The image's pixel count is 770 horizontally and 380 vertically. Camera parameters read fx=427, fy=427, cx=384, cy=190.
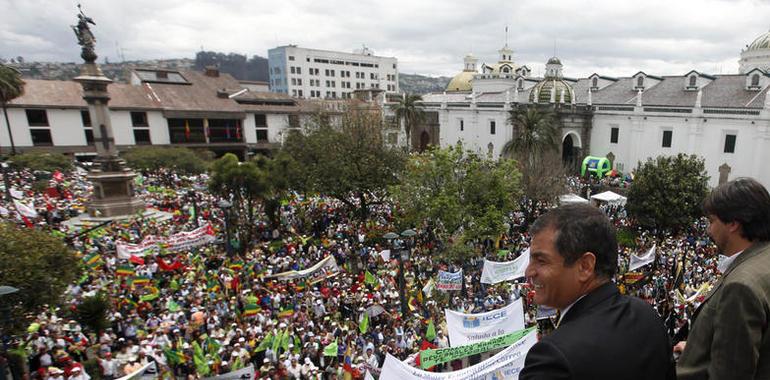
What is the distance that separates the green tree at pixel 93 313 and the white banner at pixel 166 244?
4227mm

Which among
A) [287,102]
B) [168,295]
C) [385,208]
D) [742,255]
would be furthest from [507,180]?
[287,102]

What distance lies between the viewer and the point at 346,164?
23.0 m

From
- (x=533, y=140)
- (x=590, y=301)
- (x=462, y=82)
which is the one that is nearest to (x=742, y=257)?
(x=590, y=301)

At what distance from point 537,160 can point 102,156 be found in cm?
2657

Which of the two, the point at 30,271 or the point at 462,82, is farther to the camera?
the point at 462,82

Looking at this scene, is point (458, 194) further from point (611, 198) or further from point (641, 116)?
point (641, 116)

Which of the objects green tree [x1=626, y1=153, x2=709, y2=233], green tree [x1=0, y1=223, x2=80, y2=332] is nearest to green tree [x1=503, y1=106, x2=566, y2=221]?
green tree [x1=626, y1=153, x2=709, y2=233]

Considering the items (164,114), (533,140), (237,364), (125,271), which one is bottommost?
(237,364)

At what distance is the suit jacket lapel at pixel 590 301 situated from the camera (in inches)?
79.0

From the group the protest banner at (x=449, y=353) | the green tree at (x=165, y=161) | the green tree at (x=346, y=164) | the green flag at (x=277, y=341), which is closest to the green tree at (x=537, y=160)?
the green tree at (x=346, y=164)

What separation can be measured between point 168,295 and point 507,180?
14576 millimetres

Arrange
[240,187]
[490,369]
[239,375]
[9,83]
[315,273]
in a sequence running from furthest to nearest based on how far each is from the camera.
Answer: [9,83] < [240,187] < [315,273] < [239,375] < [490,369]

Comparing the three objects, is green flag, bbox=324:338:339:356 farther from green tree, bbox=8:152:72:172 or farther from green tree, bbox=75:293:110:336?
green tree, bbox=8:152:72:172

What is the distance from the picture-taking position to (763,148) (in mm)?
29234
